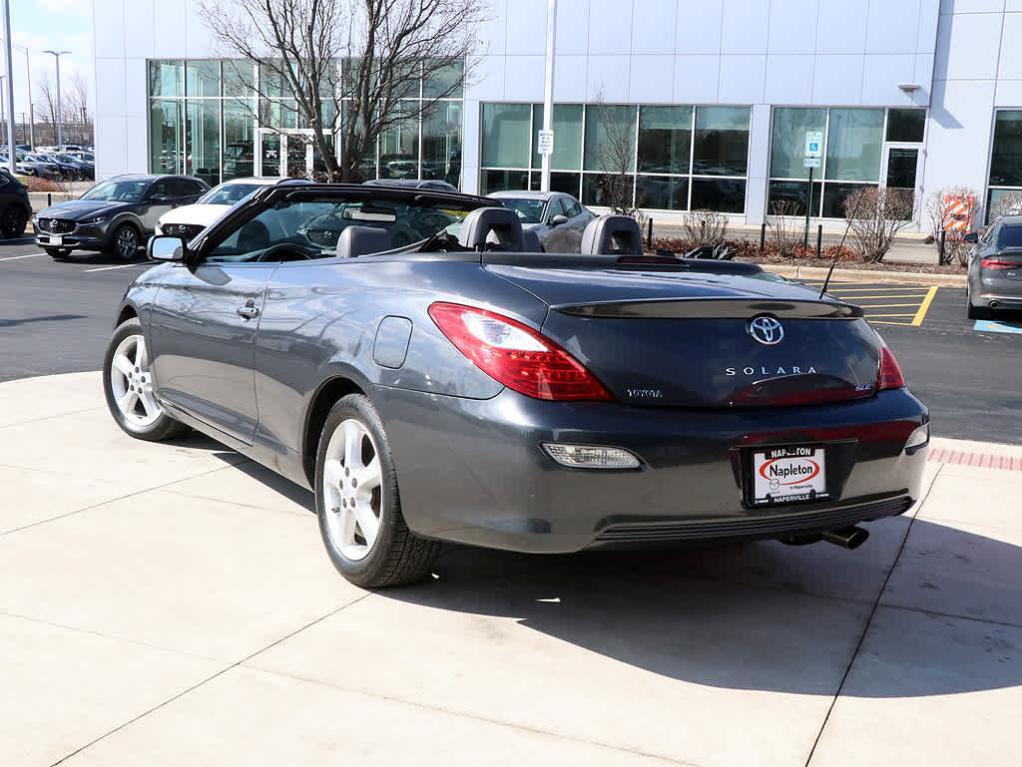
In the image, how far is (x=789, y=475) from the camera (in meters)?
4.09

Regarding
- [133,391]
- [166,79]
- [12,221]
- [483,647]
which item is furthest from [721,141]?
[483,647]

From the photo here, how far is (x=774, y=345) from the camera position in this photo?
4.17 metres

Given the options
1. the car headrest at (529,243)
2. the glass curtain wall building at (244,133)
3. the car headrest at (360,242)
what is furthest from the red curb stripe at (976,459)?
the glass curtain wall building at (244,133)

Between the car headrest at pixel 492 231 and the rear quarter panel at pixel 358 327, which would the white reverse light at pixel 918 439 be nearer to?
the rear quarter panel at pixel 358 327

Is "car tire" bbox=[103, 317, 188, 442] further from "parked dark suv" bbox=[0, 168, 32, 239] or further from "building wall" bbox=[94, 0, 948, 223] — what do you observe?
"building wall" bbox=[94, 0, 948, 223]

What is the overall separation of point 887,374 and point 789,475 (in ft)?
2.45

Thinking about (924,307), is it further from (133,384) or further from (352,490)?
Answer: (352,490)

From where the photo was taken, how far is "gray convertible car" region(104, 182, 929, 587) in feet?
12.7

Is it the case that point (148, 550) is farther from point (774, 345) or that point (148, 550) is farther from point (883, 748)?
point (883, 748)

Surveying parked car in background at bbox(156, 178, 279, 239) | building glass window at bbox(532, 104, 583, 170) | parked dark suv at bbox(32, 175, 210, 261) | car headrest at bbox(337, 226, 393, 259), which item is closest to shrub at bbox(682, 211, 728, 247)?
parked car in background at bbox(156, 178, 279, 239)

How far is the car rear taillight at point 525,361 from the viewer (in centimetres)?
389

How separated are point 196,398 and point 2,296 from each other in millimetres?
11152

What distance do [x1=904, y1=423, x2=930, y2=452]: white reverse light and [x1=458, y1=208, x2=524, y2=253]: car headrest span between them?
1.76 meters

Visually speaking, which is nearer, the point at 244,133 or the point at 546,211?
the point at 546,211
